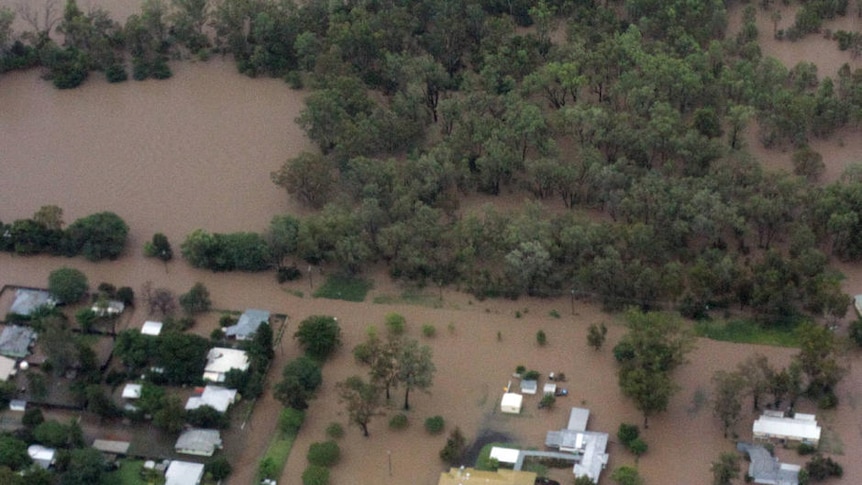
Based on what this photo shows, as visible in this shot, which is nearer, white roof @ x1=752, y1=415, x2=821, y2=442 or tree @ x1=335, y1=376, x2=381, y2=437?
white roof @ x1=752, y1=415, x2=821, y2=442

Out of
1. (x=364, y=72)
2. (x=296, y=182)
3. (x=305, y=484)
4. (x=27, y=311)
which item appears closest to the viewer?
(x=305, y=484)

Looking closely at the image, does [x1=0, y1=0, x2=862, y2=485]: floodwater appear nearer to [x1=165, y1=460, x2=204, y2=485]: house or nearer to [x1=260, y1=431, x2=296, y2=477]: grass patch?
[x1=260, y1=431, x2=296, y2=477]: grass patch

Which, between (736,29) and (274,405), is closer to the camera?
(274,405)

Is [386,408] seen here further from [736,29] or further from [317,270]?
[736,29]

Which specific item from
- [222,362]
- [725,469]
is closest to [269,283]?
[222,362]

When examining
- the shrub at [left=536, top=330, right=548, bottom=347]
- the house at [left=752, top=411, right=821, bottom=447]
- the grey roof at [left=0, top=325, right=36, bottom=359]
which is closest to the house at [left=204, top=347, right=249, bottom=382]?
the grey roof at [left=0, top=325, right=36, bottom=359]

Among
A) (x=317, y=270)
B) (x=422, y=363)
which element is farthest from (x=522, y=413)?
(x=317, y=270)
